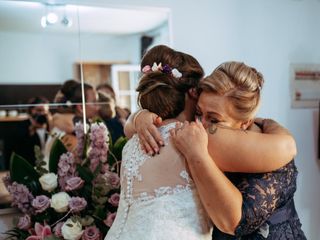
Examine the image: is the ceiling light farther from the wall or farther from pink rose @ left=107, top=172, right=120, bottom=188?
pink rose @ left=107, top=172, right=120, bottom=188

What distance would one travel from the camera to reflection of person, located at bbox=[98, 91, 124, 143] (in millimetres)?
1651

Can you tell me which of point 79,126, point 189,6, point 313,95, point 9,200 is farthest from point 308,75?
point 9,200

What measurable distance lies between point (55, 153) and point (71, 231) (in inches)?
14.1

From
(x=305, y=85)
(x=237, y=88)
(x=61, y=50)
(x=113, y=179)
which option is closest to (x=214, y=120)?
(x=237, y=88)

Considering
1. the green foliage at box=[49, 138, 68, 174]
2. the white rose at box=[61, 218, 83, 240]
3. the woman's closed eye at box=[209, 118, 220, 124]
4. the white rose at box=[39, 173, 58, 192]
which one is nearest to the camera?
the woman's closed eye at box=[209, 118, 220, 124]

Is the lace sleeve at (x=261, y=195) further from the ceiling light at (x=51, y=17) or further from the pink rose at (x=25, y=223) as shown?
the ceiling light at (x=51, y=17)

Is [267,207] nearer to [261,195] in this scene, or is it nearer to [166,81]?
[261,195]

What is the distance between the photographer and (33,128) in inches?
61.9

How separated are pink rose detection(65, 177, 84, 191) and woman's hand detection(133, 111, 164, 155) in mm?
457

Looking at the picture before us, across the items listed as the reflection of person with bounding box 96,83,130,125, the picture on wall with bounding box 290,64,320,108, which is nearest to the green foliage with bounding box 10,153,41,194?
the reflection of person with bounding box 96,83,130,125

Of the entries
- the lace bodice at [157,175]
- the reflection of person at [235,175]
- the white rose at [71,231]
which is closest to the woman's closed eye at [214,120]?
the reflection of person at [235,175]

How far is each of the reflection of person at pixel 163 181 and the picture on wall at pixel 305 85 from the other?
1.19 m

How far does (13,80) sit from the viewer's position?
1543 millimetres

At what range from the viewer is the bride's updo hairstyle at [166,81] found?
3.14ft
